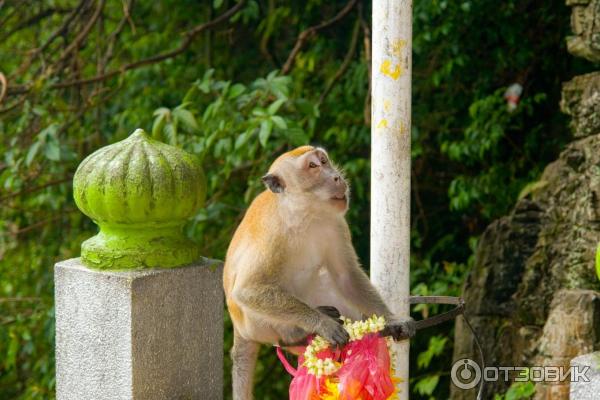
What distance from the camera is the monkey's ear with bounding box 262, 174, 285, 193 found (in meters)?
3.21

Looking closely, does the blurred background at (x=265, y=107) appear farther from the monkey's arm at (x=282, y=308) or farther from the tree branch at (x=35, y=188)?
the monkey's arm at (x=282, y=308)

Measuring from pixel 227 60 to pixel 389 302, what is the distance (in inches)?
167

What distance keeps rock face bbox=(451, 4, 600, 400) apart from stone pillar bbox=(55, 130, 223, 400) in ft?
7.33

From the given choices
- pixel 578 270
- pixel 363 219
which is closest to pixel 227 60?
pixel 363 219

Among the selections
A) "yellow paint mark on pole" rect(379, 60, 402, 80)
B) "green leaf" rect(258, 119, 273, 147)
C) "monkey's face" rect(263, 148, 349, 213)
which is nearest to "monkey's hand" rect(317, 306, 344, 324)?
"monkey's face" rect(263, 148, 349, 213)

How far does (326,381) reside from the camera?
2543mm

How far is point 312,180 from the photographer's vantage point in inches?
125

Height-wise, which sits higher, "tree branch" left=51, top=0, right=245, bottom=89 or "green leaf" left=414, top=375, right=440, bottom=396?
"tree branch" left=51, top=0, right=245, bottom=89

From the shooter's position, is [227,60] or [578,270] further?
[227,60]

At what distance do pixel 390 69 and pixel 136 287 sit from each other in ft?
3.40

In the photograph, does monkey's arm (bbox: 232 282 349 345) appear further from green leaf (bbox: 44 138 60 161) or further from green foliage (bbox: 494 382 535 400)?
green leaf (bbox: 44 138 60 161)

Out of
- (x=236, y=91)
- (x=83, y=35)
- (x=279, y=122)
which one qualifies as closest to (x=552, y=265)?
(x=279, y=122)

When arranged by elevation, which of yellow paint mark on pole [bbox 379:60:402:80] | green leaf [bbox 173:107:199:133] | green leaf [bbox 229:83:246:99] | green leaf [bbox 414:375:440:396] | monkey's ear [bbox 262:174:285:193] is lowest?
green leaf [bbox 414:375:440:396]

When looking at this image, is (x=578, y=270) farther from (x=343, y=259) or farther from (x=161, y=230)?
(x=161, y=230)
